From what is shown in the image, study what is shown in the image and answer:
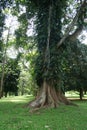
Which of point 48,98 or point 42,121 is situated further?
point 48,98

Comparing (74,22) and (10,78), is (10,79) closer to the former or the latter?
(10,78)

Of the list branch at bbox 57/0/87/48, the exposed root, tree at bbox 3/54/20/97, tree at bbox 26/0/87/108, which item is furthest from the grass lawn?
tree at bbox 3/54/20/97

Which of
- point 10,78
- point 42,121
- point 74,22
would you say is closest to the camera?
point 42,121

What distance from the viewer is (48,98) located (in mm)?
15469

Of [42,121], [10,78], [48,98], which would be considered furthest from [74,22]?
[10,78]

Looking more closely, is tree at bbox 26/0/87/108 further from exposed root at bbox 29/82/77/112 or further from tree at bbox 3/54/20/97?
tree at bbox 3/54/20/97

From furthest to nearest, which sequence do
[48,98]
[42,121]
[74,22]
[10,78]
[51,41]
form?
[10,78], [51,41], [74,22], [48,98], [42,121]

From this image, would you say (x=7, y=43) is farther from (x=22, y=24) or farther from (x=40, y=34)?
(x=40, y=34)

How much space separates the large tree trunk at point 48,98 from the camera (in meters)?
14.9

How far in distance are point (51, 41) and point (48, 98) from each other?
4344 millimetres

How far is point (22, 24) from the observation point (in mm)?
21469

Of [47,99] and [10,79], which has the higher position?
[10,79]

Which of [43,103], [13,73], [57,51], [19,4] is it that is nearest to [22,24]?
[19,4]

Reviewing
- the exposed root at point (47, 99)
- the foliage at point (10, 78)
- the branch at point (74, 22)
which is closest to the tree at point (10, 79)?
the foliage at point (10, 78)
